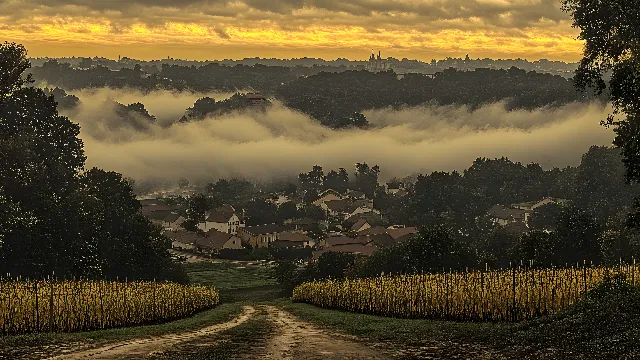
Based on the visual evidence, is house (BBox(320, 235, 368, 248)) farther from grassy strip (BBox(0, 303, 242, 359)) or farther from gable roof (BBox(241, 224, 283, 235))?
grassy strip (BBox(0, 303, 242, 359))

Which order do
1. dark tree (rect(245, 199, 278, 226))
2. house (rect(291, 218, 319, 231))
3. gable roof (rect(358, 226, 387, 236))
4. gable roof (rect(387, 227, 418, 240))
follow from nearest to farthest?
gable roof (rect(387, 227, 418, 240)) → gable roof (rect(358, 226, 387, 236)) → house (rect(291, 218, 319, 231)) → dark tree (rect(245, 199, 278, 226))

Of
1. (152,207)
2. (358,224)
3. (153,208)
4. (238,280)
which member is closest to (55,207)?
(238,280)

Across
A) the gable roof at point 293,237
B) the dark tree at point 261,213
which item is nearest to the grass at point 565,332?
the gable roof at point 293,237

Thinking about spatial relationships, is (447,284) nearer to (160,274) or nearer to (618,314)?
(618,314)

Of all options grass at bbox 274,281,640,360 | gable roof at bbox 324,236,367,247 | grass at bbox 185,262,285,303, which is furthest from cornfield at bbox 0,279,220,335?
gable roof at bbox 324,236,367,247

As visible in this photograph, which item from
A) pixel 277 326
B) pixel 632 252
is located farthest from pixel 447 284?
pixel 632 252

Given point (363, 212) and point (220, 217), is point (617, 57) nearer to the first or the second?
point (220, 217)
